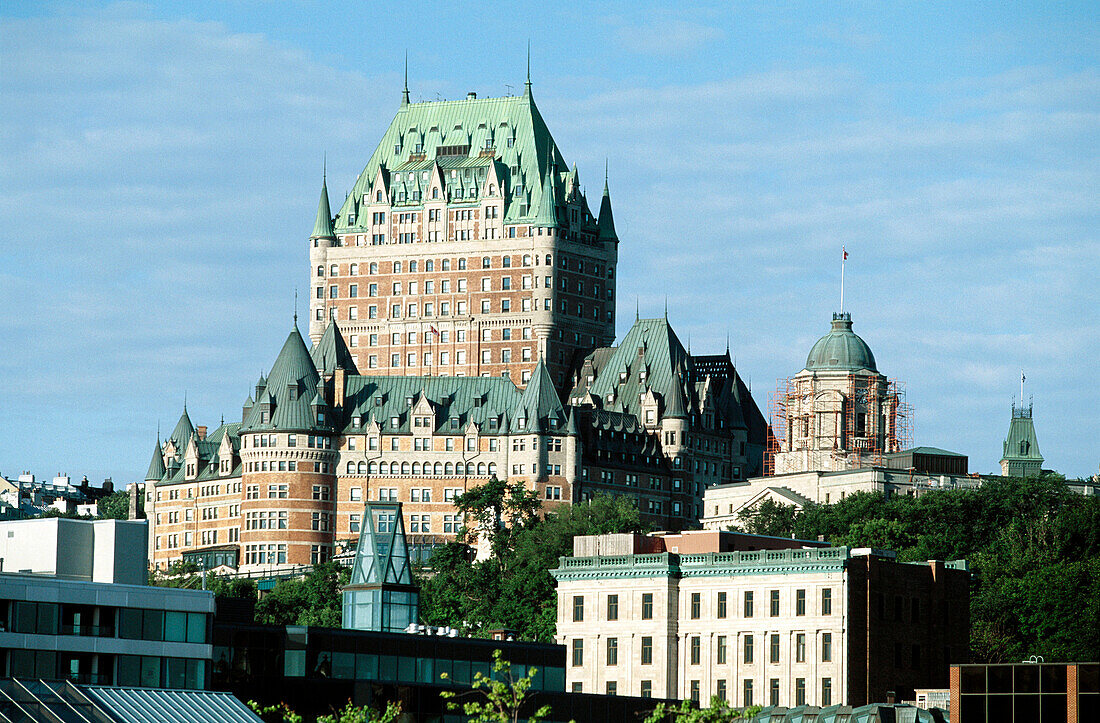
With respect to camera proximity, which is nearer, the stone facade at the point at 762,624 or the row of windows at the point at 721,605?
the stone facade at the point at 762,624

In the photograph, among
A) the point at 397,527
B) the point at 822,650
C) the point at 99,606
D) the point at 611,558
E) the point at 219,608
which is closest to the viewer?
the point at 99,606

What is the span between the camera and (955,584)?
15500cm

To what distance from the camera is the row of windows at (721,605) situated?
148 meters

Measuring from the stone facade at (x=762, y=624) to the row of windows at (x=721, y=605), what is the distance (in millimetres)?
55

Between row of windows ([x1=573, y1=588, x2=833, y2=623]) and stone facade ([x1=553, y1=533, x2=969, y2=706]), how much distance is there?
55mm

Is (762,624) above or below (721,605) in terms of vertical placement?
below

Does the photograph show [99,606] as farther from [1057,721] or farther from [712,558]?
[712,558]

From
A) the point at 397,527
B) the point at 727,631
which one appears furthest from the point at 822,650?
the point at 397,527

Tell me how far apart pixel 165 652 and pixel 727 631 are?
49.6 m

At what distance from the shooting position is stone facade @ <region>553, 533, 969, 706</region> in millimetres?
146750

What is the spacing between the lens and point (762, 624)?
492 ft

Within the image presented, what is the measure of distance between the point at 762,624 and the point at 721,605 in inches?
115

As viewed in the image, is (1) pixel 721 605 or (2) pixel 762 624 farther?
(1) pixel 721 605

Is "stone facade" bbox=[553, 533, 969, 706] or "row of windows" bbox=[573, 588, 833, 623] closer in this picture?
"stone facade" bbox=[553, 533, 969, 706]
